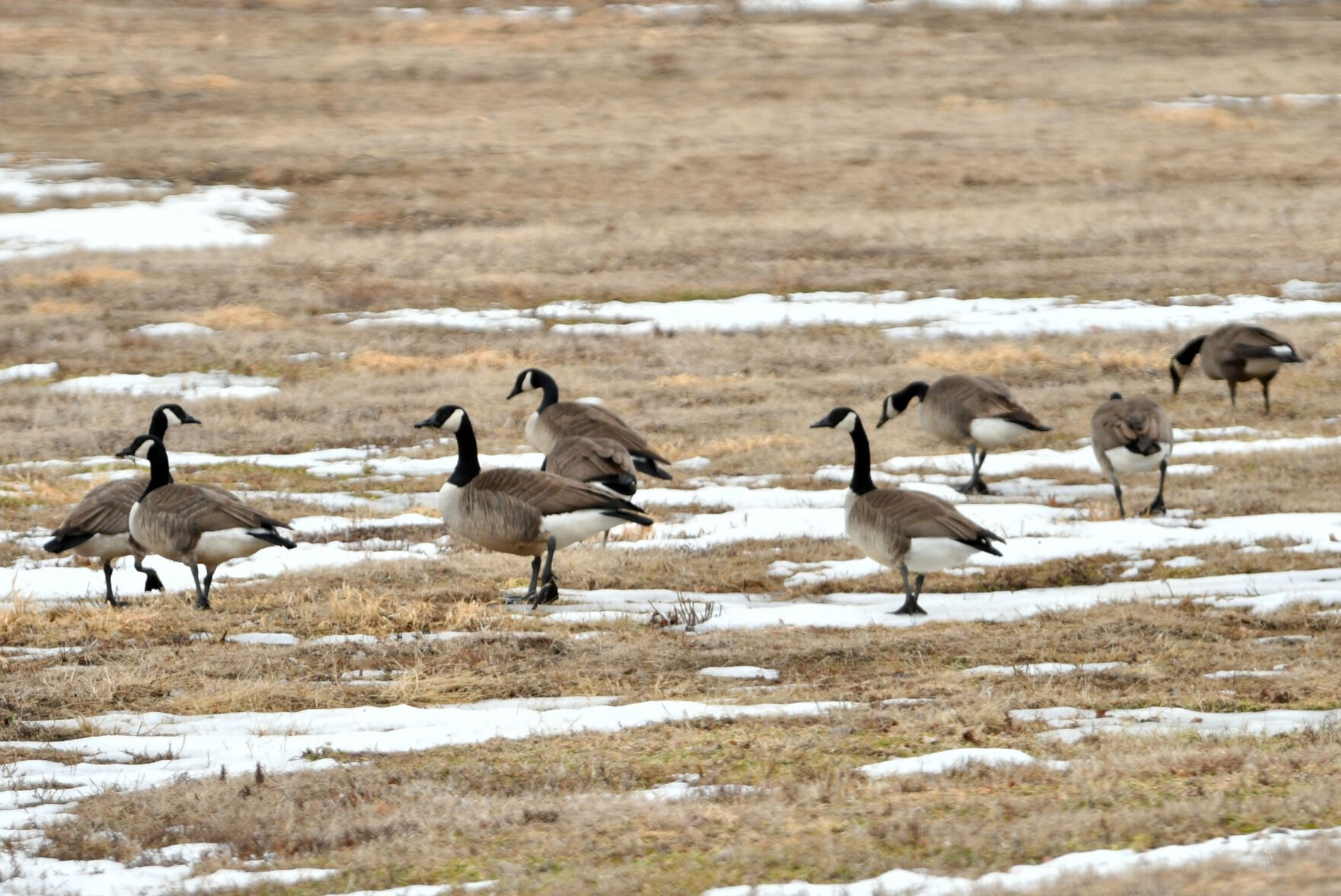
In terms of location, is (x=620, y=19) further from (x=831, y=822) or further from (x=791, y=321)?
(x=831, y=822)

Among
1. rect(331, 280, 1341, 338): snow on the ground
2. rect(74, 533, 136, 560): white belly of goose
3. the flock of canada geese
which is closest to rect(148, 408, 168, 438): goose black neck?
the flock of canada geese

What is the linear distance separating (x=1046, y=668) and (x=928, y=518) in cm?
218

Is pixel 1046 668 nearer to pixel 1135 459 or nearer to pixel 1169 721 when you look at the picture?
pixel 1169 721

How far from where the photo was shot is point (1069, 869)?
588 cm

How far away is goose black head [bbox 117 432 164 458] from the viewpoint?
44.7 ft

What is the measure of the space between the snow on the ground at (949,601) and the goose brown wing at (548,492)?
0.83m

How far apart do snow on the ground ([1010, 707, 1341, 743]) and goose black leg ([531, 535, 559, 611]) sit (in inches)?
190

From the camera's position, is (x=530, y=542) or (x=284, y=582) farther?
(x=284, y=582)

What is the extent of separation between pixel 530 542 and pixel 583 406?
452 cm

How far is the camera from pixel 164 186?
50844 millimetres

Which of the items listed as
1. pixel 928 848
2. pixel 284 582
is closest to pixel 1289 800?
pixel 928 848

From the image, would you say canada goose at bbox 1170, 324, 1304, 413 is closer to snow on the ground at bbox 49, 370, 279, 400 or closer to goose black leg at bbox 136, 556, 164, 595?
snow on the ground at bbox 49, 370, 279, 400

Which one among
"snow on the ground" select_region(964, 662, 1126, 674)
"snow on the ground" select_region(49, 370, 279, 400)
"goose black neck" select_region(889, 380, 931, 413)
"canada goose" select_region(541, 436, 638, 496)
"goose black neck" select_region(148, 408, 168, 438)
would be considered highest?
"goose black neck" select_region(148, 408, 168, 438)

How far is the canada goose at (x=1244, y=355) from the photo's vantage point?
2208cm
